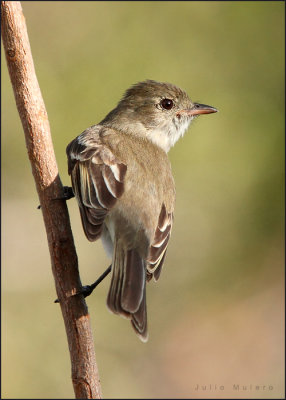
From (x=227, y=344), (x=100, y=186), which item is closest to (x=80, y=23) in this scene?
(x=227, y=344)

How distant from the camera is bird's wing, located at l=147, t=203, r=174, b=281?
4.08 m

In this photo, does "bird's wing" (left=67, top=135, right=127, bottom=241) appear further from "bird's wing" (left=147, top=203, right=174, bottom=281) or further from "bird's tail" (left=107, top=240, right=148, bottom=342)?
"bird's wing" (left=147, top=203, right=174, bottom=281)

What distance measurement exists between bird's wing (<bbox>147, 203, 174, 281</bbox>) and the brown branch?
69 cm

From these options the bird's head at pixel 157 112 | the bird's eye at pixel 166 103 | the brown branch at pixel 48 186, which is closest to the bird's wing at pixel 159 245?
the brown branch at pixel 48 186

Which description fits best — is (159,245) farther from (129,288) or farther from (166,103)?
(166,103)

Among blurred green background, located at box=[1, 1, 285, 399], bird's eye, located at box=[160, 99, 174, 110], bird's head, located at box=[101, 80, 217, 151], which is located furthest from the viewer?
blurred green background, located at box=[1, 1, 285, 399]

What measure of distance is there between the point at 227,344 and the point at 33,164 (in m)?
4.91

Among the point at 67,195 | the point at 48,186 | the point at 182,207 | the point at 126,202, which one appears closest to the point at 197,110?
the point at 126,202

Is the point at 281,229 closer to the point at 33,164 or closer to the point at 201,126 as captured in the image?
the point at 201,126

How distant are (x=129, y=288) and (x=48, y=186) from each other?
2.34 ft

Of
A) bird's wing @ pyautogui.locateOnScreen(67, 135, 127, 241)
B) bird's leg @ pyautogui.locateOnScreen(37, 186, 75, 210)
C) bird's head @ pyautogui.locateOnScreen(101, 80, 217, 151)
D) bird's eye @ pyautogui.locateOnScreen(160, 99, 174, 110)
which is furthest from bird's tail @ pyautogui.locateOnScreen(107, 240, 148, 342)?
bird's eye @ pyautogui.locateOnScreen(160, 99, 174, 110)

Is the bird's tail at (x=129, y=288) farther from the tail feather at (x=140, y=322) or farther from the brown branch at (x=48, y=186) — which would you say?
the brown branch at (x=48, y=186)

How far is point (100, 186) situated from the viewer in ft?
13.4

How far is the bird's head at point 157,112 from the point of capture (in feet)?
16.9
